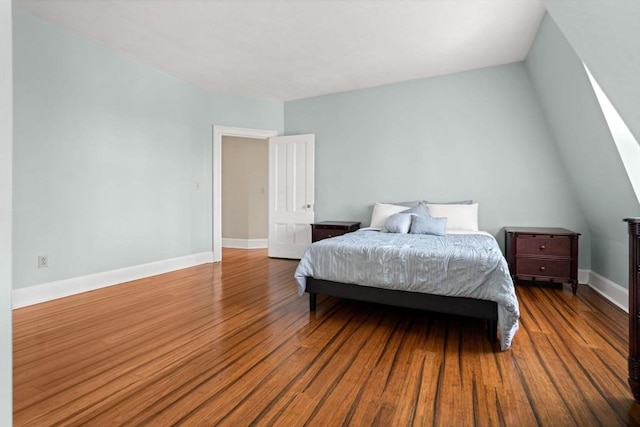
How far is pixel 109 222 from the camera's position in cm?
385

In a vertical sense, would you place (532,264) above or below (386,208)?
below

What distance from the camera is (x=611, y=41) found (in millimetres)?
1415

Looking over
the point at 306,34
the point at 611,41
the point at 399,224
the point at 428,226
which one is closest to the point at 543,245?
the point at 428,226

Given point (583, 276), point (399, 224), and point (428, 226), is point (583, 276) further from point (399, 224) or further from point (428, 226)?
point (399, 224)

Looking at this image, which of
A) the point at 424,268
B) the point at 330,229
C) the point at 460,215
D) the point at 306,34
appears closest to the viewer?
the point at 424,268

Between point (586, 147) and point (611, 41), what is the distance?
2173 millimetres

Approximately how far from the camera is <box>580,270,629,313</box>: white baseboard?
299 centimetres

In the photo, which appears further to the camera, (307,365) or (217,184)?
(217,184)

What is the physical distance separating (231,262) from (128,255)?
157cm

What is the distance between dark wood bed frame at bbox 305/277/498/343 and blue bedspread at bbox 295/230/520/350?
0.05 metres

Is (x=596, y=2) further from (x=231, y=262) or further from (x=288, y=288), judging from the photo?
(x=231, y=262)

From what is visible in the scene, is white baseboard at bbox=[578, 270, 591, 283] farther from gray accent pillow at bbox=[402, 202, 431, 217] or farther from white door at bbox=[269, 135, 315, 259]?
white door at bbox=[269, 135, 315, 259]

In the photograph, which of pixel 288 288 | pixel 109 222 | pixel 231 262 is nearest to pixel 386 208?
pixel 288 288

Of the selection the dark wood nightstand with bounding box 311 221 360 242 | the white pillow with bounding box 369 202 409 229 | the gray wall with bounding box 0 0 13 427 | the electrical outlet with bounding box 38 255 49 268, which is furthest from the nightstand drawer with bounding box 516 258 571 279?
the electrical outlet with bounding box 38 255 49 268
